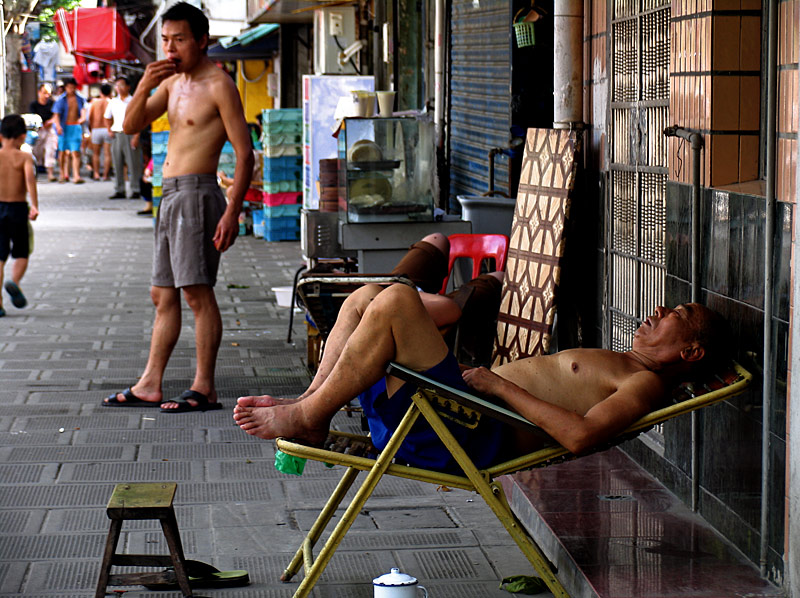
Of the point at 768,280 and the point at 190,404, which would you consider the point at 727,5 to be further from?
the point at 190,404

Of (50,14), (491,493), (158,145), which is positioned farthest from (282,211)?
(50,14)

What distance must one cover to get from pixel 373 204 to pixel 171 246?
184cm

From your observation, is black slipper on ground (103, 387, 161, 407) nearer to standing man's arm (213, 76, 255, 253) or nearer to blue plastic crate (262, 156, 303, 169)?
standing man's arm (213, 76, 255, 253)

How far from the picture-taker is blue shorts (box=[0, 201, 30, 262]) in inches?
375

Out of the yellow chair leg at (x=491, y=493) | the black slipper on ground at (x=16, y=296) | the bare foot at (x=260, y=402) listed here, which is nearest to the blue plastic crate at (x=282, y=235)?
the black slipper on ground at (x=16, y=296)

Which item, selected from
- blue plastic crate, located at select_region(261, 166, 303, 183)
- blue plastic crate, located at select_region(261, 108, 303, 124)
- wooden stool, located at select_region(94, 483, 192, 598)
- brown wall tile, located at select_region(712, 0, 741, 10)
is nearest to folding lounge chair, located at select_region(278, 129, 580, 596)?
brown wall tile, located at select_region(712, 0, 741, 10)

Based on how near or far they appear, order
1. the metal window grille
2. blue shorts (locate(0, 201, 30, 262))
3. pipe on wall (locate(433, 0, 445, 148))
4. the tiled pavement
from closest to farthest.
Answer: the tiled pavement
the metal window grille
blue shorts (locate(0, 201, 30, 262))
pipe on wall (locate(433, 0, 445, 148))

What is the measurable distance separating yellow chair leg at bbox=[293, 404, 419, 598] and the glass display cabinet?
14.1ft

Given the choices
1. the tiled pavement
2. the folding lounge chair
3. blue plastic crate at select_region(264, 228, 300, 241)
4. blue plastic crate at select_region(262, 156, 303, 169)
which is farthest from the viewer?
blue plastic crate at select_region(264, 228, 300, 241)

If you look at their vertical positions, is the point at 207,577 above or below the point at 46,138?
below

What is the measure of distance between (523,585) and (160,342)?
3201 millimetres

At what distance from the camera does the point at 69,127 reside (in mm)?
24375

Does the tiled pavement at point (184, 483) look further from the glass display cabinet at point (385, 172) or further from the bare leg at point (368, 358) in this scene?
the glass display cabinet at point (385, 172)

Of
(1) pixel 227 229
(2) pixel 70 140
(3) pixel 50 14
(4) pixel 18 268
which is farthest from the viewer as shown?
(3) pixel 50 14
